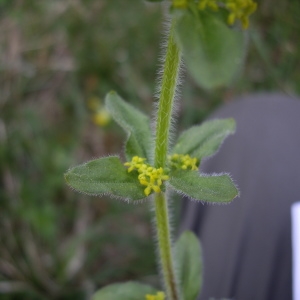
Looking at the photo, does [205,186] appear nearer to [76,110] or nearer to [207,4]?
[207,4]

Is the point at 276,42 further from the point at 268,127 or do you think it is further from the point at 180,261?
the point at 180,261

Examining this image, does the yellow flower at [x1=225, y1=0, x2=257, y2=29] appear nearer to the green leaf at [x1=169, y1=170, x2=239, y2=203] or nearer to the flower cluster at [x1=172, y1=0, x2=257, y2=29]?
the flower cluster at [x1=172, y1=0, x2=257, y2=29]

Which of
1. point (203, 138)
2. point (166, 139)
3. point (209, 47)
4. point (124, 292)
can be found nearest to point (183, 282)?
point (124, 292)

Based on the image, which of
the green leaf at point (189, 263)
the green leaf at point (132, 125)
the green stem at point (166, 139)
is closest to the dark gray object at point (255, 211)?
the green leaf at point (189, 263)

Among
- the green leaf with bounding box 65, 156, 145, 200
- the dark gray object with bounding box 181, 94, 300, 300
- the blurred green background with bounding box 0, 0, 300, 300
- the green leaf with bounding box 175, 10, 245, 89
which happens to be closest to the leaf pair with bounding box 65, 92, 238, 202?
the green leaf with bounding box 65, 156, 145, 200

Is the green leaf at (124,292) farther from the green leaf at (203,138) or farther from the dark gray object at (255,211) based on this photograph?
the dark gray object at (255,211)

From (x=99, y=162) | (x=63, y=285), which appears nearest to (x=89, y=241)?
(x=63, y=285)
